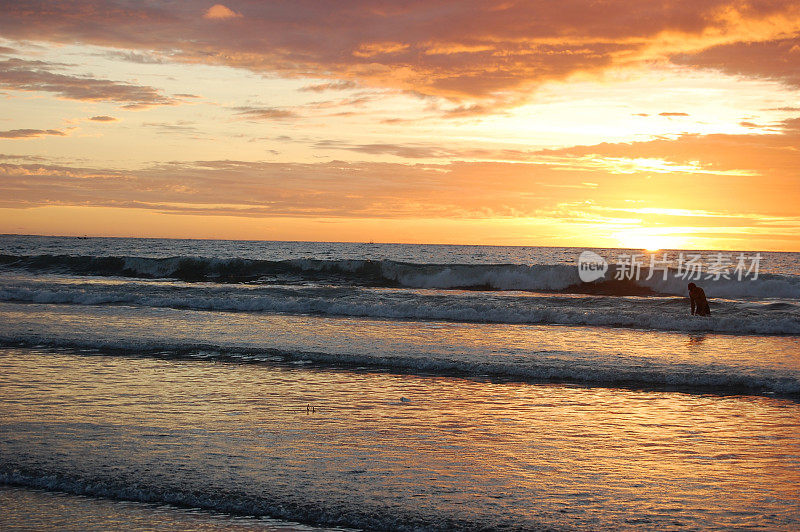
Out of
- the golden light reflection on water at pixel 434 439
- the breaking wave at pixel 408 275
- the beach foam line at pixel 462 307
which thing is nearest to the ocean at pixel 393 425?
the golden light reflection on water at pixel 434 439

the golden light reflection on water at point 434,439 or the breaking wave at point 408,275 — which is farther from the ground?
the breaking wave at point 408,275

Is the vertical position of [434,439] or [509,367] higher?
[509,367]

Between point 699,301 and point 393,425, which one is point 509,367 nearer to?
point 393,425

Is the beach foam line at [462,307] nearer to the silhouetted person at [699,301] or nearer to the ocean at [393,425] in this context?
the silhouetted person at [699,301]

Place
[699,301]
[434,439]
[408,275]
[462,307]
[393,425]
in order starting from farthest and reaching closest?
[408,275] < [462,307] < [699,301] < [393,425] < [434,439]

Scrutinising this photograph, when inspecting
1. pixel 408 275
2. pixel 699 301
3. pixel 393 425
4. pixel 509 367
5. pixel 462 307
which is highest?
pixel 699 301

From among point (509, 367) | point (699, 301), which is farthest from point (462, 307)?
point (509, 367)

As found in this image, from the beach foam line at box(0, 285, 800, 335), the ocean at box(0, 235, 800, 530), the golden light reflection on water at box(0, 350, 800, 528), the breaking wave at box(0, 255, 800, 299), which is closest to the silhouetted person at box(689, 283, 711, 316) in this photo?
the beach foam line at box(0, 285, 800, 335)

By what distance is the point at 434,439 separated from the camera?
7383mm

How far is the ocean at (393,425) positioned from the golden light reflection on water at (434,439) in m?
0.03

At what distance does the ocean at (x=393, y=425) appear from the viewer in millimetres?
5402

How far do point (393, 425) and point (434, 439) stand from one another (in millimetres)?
740

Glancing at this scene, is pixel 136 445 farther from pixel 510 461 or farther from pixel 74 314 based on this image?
pixel 74 314

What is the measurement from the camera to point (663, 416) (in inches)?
341
